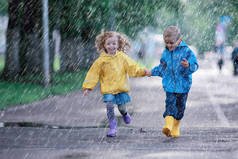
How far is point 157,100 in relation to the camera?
13586mm

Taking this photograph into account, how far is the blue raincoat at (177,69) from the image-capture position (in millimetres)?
6857

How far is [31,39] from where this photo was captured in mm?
22219

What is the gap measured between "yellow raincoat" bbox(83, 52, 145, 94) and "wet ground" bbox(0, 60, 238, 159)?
0.68 m

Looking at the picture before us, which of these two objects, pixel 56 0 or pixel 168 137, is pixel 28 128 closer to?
pixel 168 137

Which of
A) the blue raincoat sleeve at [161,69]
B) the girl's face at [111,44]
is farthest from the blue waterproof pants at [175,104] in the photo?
the girl's face at [111,44]

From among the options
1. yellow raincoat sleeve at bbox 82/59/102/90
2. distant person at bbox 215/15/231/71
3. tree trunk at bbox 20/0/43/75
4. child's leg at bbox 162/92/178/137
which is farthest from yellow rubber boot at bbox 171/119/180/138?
tree trunk at bbox 20/0/43/75

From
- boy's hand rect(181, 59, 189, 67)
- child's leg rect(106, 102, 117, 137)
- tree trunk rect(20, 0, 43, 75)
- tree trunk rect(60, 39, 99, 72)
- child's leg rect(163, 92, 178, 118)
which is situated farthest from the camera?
tree trunk rect(60, 39, 99, 72)

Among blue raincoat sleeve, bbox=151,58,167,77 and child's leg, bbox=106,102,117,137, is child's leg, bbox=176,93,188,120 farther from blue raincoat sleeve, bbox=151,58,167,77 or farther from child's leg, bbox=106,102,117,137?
child's leg, bbox=106,102,117,137

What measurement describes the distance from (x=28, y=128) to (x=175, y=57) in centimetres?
273

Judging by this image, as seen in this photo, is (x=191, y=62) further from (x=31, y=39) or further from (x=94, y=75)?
(x=31, y=39)

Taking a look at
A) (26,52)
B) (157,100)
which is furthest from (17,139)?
(26,52)

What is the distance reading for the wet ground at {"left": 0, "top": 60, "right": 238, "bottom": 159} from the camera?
5859 mm

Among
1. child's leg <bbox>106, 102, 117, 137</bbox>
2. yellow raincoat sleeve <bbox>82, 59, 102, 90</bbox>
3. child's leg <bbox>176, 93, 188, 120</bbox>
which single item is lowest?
child's leg <bbox>106, 102, 117, 137</bbox>

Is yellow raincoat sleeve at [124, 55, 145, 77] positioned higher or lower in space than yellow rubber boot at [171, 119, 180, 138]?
higher
